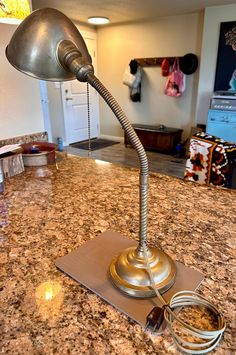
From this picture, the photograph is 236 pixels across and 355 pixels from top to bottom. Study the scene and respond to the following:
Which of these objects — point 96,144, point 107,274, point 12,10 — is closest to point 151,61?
point 96,144

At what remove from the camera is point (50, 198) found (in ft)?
3.57

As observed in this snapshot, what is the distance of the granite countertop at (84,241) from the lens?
497 millimetres

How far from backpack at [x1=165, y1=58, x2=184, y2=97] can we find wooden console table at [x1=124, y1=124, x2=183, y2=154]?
0.64m

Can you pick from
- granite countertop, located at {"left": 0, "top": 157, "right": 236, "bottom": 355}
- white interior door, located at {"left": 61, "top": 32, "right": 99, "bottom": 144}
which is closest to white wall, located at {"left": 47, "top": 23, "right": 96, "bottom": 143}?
white interior door, located at {"left": 61, "top": 32, "right": 99, "bottom": 144}

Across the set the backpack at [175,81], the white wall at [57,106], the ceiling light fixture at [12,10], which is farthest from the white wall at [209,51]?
the ceiling light fixture at [12,10]

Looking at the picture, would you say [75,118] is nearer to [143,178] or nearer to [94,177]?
[94,177]

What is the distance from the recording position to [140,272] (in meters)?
0.61

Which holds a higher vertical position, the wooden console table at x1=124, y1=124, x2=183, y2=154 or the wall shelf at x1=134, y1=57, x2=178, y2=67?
the wall shelf at x1=134, y1=57, x2=178, y2=67

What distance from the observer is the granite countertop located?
497mm

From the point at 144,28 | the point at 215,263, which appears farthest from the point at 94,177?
the point at 144,28

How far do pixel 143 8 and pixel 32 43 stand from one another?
13.6ft

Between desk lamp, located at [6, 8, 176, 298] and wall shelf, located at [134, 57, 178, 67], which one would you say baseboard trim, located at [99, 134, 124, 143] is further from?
desk lamp, located at [6, 8, 176, 298]

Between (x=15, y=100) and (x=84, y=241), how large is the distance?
47.5 inches

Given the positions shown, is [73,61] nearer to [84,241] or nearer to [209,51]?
[84,241]
